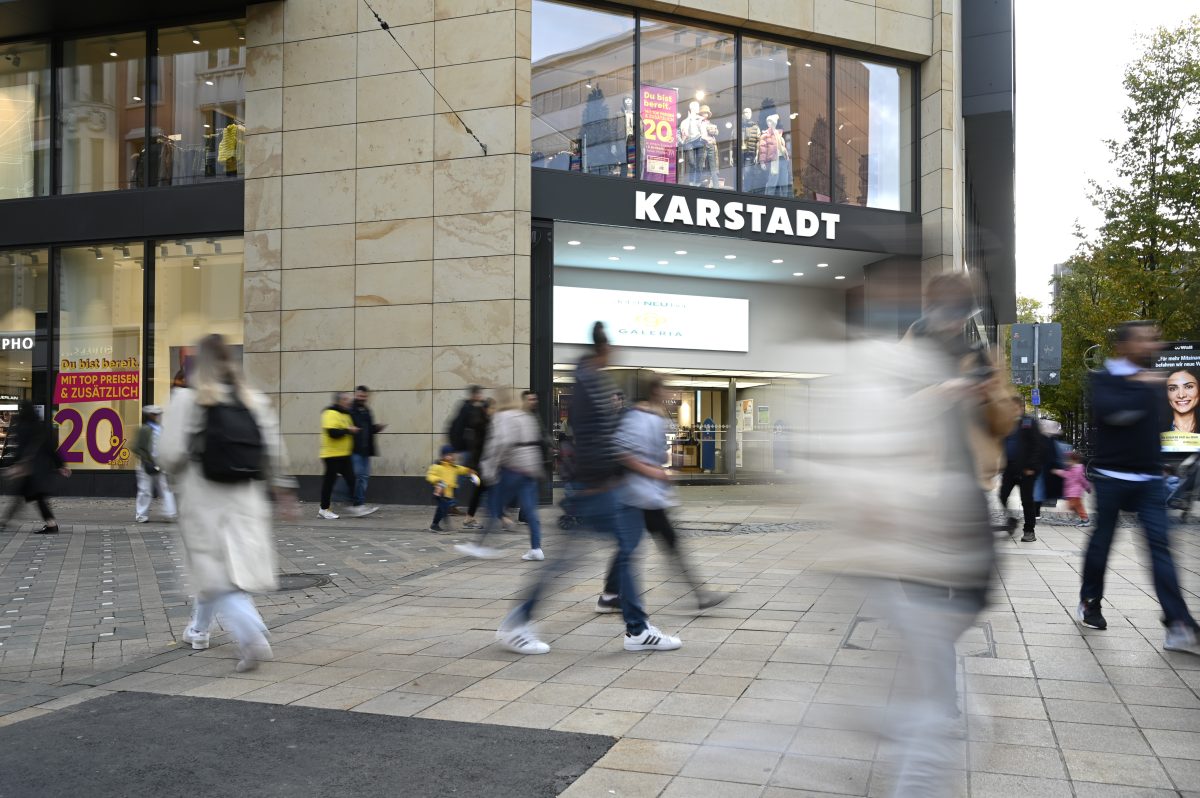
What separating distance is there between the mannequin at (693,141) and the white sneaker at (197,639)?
1241 cm

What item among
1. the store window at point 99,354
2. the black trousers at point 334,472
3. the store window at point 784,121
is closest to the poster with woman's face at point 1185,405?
the store window at point 784,121

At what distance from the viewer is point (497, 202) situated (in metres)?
14.8

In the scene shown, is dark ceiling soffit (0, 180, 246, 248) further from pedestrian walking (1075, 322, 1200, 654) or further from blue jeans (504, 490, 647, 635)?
pedestrian walking (1075, 322, 1200, 654)

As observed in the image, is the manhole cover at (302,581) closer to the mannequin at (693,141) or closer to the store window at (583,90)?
the store window at (583,90)

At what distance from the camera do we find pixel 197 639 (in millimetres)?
5879

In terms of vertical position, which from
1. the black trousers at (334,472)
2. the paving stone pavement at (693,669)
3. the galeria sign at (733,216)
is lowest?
the paving stone pavement at (693,669)

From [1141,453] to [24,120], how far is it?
19422 mm

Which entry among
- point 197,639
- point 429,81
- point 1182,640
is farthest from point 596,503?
point 429,81

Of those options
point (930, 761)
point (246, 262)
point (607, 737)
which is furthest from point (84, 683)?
point (246, 262)

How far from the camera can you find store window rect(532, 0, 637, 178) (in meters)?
15.6

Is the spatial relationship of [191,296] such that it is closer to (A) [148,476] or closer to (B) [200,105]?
(B) [200,105]

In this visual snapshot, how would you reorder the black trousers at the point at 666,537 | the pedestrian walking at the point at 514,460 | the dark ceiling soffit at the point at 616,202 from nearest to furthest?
the black trousers at the point at 666,537 → the pedestrian walking at the point at 514,460 → the dark ceiling soffit at the point at 616,202

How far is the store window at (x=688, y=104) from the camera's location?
16484 millimetres

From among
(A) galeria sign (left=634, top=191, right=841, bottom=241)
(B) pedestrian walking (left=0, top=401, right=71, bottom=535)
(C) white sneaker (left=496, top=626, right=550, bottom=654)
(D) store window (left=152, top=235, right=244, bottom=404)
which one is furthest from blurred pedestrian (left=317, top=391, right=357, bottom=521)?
(C) white sneaker (left=496, top=626, right=550, bottom=654)
